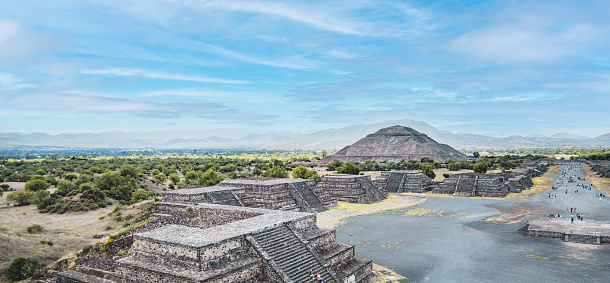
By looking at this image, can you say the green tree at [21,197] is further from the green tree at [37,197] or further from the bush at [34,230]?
the bush at [34,230]

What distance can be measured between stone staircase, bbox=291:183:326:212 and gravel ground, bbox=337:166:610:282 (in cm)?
381

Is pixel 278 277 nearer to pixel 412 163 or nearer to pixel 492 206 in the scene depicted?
pixel 492 206

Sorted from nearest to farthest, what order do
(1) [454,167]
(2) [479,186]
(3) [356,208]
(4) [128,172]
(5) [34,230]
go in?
1. (5) [34,230]
2. (3) [356,208]
3. (2) [479,186]
4. (4) [128,172]
5. (1) [454,167]

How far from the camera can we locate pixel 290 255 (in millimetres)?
15695

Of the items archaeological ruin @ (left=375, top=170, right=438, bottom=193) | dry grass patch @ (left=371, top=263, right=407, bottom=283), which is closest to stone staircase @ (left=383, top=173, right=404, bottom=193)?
archaeological ruin @ (left=375, top=170, right=438, bottom=193)

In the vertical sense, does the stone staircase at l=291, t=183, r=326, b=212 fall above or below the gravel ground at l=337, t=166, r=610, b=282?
above

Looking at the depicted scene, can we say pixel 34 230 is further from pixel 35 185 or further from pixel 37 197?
pixel 35 185

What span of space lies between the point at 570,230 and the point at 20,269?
34.2 m

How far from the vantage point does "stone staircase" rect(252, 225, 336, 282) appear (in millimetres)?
14922

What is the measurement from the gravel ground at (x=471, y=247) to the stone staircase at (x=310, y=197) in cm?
381

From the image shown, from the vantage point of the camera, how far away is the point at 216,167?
77375 millimetres

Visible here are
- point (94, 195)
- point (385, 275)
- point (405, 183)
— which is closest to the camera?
point (385, 275)

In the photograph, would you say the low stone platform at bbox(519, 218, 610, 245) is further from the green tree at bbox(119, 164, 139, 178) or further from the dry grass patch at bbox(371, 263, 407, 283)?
the green tree at bbox(119, 164, 139, 178)

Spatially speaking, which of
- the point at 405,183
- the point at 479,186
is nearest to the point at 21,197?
the point at 405,183
